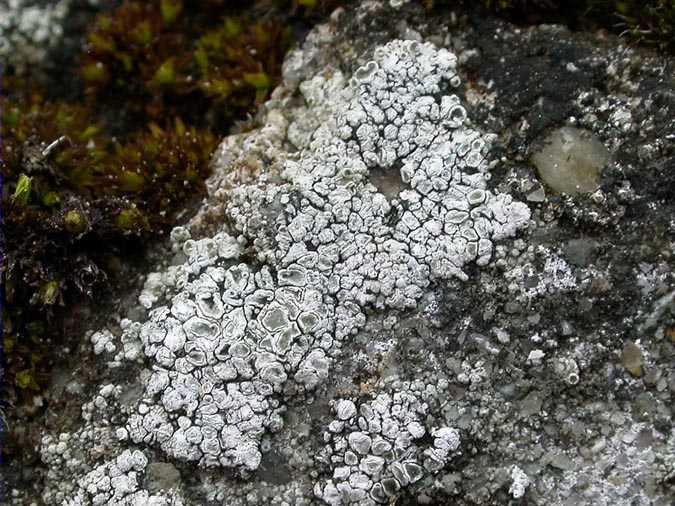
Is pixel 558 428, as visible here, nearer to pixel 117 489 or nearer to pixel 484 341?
pixel 484 341

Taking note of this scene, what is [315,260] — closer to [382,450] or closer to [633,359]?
[382,450]

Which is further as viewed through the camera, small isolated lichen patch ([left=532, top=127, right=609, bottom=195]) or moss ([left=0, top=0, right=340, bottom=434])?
moss ([left=0, top=0, right=340, bottom=434])

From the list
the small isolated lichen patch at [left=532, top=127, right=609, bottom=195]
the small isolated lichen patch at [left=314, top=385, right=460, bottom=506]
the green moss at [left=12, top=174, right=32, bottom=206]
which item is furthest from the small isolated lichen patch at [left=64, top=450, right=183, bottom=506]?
the small isolated lichen patch at [left=532, top=127, right=609, bottom=195]

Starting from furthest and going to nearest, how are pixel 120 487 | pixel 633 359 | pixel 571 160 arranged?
pixel 571 160, pixel 120 487, pixel 633 359

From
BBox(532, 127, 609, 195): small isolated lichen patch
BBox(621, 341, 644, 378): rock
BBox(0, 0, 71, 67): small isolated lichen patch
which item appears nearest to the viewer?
BBox(621, 341, 644, 378): rock

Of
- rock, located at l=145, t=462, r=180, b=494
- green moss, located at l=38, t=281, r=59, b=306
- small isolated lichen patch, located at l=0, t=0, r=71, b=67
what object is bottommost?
rock, located at l=145, t=462, r=180, b=494

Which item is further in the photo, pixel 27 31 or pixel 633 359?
pixel 27 31

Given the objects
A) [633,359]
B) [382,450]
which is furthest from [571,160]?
[382,450]

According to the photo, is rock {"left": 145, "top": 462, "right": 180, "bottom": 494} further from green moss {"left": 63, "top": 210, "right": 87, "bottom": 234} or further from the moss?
green moss {"left": 63, "top": 210, "right": 87, "bottom": 234}
